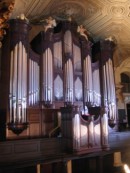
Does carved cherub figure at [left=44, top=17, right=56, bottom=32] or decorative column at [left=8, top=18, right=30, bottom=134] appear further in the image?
carved cherub figure at [left=44, top=17, right=56, bottom=32]

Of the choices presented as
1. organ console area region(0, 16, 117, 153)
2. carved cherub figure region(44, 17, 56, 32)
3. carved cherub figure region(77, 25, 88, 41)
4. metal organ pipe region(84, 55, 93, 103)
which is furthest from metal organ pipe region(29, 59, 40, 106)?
carved cherub figure region(77, 25, 88, 41)

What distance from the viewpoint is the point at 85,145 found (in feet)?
20.7

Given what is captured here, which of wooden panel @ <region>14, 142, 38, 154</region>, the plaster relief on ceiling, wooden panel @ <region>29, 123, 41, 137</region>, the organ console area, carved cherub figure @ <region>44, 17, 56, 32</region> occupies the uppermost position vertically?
the plaster relief on ceiling

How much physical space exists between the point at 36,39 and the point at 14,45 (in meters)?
1.46

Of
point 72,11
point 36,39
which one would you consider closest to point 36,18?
point 36,39

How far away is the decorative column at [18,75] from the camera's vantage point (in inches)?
253

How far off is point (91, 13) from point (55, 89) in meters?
2.93

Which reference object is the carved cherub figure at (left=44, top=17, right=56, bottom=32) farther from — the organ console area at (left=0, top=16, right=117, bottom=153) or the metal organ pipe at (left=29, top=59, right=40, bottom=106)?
the metal organ pipe at (left=29, top=59, right=40, bottom=106)

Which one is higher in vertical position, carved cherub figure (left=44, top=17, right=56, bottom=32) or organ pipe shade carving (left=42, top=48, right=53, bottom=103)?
carved cherub figure (left=44, top=17, right=56, bottom=32)

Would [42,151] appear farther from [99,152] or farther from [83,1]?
[83,1]

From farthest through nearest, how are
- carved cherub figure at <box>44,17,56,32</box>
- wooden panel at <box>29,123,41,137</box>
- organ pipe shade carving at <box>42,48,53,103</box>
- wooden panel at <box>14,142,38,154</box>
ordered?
carved cherub figure at <box>44,17,56,32</box>
organ pipe shade carving at <box>42,48,53,103</box>
wooden panel at <box>29,123,41,137</box>
wooden panel at <box>14,142,38,154</box>

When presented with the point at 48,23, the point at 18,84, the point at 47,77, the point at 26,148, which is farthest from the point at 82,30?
the point at 26,148

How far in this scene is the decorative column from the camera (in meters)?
6.42

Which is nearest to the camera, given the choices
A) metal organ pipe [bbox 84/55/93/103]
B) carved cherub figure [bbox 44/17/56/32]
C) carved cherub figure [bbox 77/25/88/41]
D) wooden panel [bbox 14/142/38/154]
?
wooden panel [bbox 14/142/38/154]
